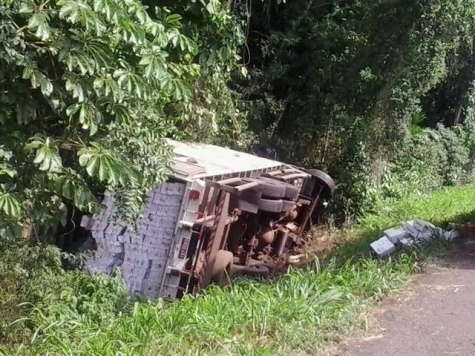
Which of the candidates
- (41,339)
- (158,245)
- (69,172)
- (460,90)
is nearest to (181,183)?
(158,245)

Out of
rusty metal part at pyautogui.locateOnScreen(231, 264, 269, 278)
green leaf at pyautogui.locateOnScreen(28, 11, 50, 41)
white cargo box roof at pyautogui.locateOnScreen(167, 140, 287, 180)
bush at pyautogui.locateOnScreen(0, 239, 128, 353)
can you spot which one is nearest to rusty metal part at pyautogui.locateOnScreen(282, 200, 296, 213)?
white cargo box roof at pyautogui.locateOnScreen(167, 140, 287, 180)

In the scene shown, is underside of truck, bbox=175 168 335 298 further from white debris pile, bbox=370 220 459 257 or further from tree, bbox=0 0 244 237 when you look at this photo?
tree, bbox=0 0 244 237

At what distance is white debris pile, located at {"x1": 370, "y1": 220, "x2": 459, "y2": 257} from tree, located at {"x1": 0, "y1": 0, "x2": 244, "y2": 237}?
413 cm

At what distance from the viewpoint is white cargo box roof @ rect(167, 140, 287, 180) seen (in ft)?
28.2

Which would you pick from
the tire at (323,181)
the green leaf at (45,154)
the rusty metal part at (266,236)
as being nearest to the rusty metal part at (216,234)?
the rusty metal part at (266,236)

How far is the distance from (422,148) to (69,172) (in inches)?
542

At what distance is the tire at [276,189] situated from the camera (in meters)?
9.76

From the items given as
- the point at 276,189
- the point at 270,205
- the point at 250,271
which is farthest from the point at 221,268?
the point at 276,189

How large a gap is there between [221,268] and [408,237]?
229 cm

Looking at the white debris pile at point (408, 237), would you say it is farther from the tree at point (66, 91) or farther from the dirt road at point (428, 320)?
the tree at point (66, 91)

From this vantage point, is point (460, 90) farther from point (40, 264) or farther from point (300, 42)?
point (40, 264)

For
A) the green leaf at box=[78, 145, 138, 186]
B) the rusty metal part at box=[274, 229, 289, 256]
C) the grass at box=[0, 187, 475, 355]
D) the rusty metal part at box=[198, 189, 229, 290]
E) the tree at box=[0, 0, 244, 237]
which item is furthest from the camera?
the rusty metal part at box=[274, 229, 289, 256]

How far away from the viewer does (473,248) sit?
8.84m

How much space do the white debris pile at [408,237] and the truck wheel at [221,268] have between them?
171cm
